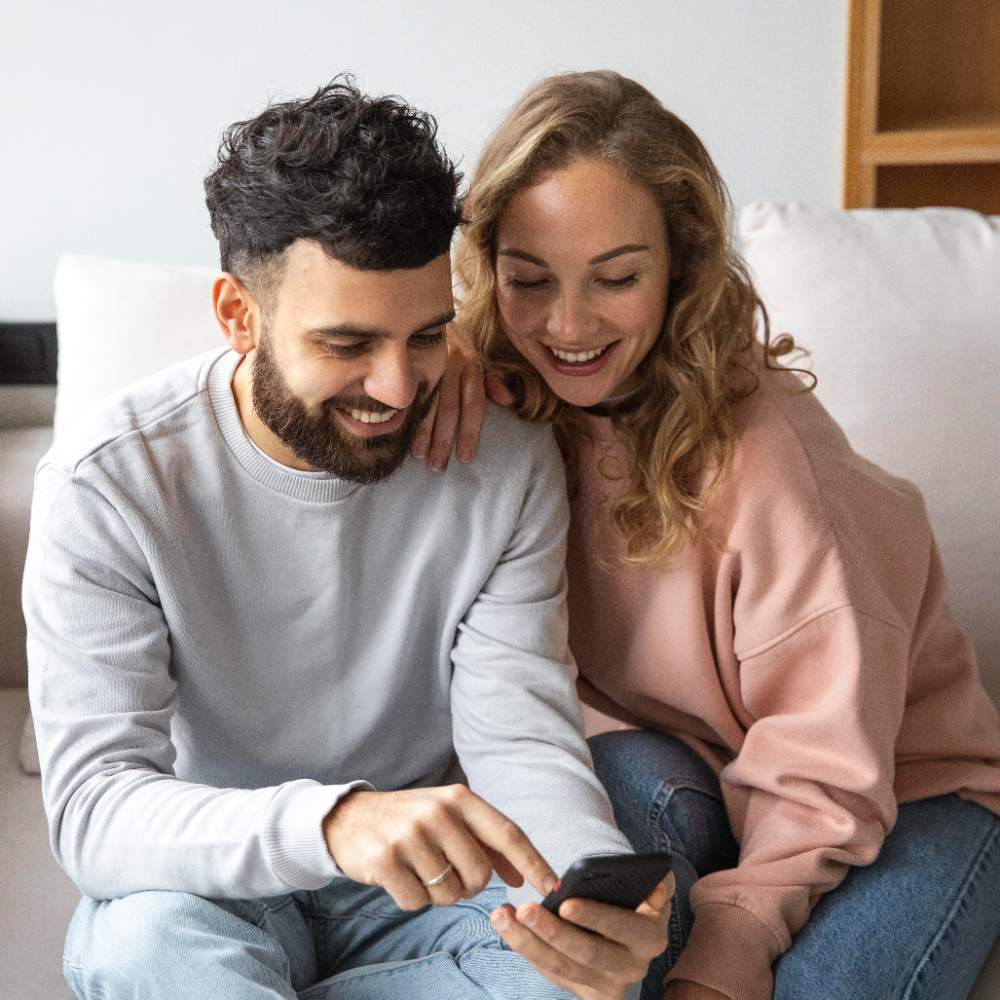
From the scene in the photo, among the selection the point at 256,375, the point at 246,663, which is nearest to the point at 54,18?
the point at 256,375

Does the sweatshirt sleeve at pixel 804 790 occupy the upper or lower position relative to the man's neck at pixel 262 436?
lower

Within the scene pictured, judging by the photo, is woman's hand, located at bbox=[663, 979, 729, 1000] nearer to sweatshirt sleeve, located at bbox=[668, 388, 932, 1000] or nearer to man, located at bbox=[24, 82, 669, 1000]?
sweatshirt sleeve, located at bbox=[668, 388, 932, 1000]

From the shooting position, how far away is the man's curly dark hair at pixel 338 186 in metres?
0.94

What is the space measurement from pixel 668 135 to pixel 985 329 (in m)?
0.62

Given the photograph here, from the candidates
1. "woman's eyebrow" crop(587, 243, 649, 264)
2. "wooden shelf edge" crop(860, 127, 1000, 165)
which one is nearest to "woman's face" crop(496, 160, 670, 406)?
"woman's eyebrow" crop(587, 243, 649, 264)

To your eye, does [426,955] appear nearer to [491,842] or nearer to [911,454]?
[491,842]

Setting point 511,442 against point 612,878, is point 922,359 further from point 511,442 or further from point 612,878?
point 612,878

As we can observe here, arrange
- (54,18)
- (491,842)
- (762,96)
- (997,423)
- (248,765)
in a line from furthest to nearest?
(762,96)
(54,18)
(997,423)
(248,765)
(491,842)

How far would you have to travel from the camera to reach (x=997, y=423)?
149 centimetres

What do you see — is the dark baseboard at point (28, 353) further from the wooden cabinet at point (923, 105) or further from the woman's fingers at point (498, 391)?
the wooden cabinet at point (923, 105)

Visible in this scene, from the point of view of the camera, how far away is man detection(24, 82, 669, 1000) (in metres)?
0.92

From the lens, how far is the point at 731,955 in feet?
3.51

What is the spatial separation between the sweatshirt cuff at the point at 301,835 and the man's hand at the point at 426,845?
0.01m

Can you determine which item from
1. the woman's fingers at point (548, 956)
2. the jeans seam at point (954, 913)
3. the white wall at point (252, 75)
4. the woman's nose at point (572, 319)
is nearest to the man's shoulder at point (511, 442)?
the woman's nose at point (572, 319)
